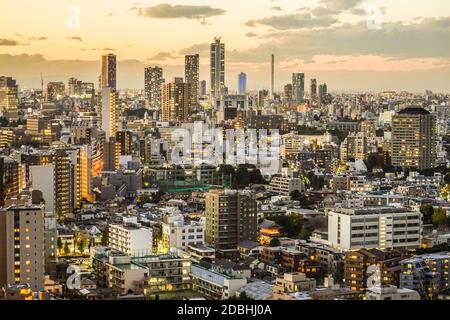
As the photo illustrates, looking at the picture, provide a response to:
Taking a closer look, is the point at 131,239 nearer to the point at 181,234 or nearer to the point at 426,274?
the point at 181,234

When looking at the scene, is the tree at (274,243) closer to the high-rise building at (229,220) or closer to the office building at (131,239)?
the high-rise building at (229,220)

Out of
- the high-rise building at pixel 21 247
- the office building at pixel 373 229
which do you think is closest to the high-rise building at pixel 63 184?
the office building at pixel 373 229

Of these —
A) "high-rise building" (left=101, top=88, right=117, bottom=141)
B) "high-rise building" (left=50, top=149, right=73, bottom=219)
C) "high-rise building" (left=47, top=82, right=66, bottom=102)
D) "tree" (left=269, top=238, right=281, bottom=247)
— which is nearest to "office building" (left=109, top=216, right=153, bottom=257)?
"tree" (left=269, top=238, right=281, bottom=247)

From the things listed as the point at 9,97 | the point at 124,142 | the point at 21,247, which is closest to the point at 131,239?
→ the point at 21,247

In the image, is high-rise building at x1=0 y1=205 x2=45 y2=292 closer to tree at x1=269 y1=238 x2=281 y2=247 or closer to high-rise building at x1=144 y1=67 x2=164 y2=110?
tree at x1=269 y1=238 x2=281 y2=247
